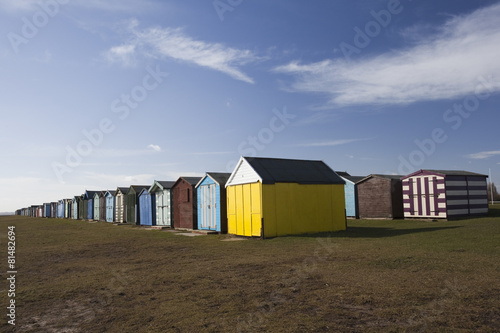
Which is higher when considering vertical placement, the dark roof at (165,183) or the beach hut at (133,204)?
the dark roof at (165,183)

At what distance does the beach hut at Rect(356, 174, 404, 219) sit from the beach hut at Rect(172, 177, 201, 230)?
15.6 meters

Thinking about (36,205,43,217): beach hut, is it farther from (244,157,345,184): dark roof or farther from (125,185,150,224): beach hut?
(244,157,345,184): dark roof

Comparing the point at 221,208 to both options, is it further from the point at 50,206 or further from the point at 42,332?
the point at 50,206

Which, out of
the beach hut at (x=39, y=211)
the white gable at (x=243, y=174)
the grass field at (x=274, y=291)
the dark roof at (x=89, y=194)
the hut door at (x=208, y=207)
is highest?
the white gable at (x=243, y=174)

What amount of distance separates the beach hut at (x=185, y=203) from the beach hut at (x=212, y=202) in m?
1.02

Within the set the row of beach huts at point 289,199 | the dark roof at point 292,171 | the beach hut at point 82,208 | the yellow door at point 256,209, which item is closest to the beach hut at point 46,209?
the beach hut at point 82,208

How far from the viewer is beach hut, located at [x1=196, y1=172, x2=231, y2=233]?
2433 cm

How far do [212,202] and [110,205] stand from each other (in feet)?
94.9

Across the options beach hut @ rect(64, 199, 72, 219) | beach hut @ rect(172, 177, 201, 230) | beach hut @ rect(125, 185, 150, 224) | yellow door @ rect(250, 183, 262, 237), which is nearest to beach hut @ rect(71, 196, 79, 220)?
beach hut @ rect(64, 199, 72, 219)

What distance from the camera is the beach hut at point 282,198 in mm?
19500

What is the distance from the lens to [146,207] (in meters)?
37.2

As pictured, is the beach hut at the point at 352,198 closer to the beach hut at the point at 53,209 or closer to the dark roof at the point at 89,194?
the dark roof at the point at 89,194

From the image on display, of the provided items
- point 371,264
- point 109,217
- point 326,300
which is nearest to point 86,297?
point 326,300

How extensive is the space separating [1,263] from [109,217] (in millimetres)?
36465
